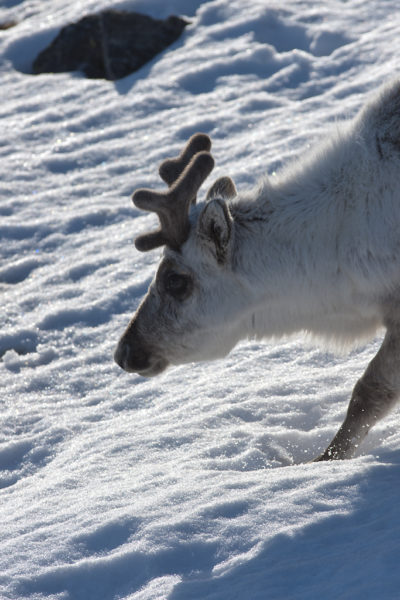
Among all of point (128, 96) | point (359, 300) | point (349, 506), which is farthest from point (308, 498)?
point (128, 96)

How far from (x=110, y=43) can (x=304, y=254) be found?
21.0 feet

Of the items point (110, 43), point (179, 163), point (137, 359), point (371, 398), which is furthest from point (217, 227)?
point (110, 43)

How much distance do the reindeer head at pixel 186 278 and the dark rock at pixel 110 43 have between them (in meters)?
5.55

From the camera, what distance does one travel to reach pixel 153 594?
257 centimetres

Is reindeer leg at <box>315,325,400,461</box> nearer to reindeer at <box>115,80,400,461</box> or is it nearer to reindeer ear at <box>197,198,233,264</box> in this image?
reindeer at <box>115,80,400,461</box>

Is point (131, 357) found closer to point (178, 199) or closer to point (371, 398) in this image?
point (178, 199)

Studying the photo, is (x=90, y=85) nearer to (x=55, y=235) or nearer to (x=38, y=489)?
(x=55, y=235)

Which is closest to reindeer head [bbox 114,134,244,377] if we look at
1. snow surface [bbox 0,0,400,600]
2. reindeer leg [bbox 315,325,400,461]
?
snow surface [bbox 0,0,400,600]

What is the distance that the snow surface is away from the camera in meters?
2.69

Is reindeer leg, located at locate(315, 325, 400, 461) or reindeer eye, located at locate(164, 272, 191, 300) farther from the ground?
reindeer eye, located at locate(164, 272, 191, 300)

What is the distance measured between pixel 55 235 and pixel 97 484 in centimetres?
344

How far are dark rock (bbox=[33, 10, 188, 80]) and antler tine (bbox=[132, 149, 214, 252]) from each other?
19.6 feet

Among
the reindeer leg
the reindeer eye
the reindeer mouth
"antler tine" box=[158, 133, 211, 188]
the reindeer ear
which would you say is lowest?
the reindeer leg

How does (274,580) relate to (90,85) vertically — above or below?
below
